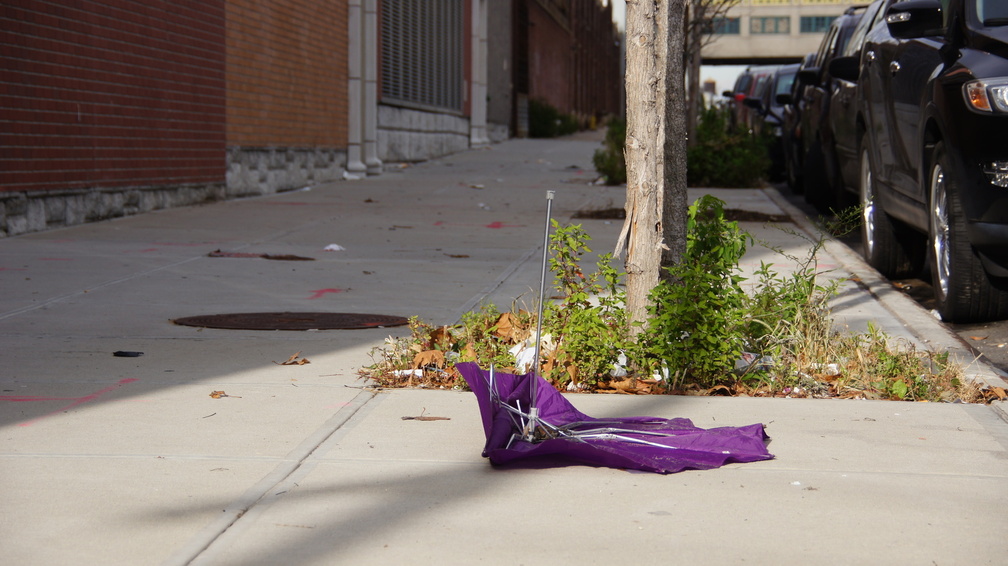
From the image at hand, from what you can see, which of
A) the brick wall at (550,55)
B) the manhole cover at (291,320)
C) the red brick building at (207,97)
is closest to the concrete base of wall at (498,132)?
the red brick building at (207,97)

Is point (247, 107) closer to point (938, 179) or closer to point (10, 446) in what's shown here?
point (938, 179)

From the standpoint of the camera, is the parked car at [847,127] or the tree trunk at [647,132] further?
the parked car at [847,127]

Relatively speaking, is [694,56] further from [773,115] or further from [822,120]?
[822,120]

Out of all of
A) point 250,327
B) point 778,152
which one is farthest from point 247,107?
point 250,327

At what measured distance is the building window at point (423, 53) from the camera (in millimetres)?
23047

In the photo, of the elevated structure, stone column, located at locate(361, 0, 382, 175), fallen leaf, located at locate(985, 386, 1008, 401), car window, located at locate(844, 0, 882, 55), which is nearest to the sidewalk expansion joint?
fallen leaf, located at locate(985, 386, 1008, 401)

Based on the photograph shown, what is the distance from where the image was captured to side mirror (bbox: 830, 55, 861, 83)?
32.4 ft

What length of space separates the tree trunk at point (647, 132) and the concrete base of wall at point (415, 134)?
677 inches

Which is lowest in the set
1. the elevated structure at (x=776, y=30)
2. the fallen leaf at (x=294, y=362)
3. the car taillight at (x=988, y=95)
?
the fallen leaf at (x=294, y=362)

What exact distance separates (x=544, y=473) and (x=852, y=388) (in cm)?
188

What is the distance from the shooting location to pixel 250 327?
6.73m

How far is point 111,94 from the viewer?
12547mm

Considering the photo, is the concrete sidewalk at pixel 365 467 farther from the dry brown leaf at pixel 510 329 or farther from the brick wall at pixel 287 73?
the brick wall at pixel 287 73

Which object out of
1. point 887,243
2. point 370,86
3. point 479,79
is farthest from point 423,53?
point 887,243
